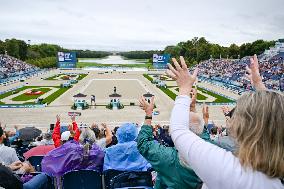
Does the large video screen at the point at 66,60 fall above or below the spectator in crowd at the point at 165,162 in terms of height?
below

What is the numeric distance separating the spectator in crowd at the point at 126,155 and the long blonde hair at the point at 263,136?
3273 millimetres

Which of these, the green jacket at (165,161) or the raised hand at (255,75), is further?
the raised hand at (255,75)

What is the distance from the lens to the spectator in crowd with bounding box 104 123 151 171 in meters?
5.38

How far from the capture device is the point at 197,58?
427 ft

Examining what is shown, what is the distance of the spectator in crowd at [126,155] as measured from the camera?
5383 mm

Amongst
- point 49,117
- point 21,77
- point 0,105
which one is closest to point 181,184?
point 49,117

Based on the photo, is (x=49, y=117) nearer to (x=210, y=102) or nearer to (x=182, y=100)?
(x=210, y=102)

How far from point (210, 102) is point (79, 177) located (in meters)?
30.1

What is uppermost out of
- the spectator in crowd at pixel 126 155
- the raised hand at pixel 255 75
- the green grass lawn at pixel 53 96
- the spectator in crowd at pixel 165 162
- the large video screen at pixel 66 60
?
the raised hand at pixel 255 75

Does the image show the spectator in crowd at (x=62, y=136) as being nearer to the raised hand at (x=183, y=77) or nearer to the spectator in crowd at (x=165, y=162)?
the spectator in crowd at (x=165, y=162)

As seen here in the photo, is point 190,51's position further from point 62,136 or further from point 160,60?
point 62,136

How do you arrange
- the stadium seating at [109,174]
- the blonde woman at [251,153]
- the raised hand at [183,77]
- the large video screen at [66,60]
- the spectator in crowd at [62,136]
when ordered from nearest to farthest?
the blonde woman at [251,153] < the raised hand at [183,77] < the stadium seating at [109,174] < the spectator in crowd at [62,136] < the large video screen at [66,60]

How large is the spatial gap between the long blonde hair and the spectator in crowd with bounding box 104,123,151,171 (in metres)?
3.27

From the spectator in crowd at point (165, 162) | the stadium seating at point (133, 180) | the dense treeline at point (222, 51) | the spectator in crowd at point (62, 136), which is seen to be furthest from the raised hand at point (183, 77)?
the dense treeline at point (222, 51)
